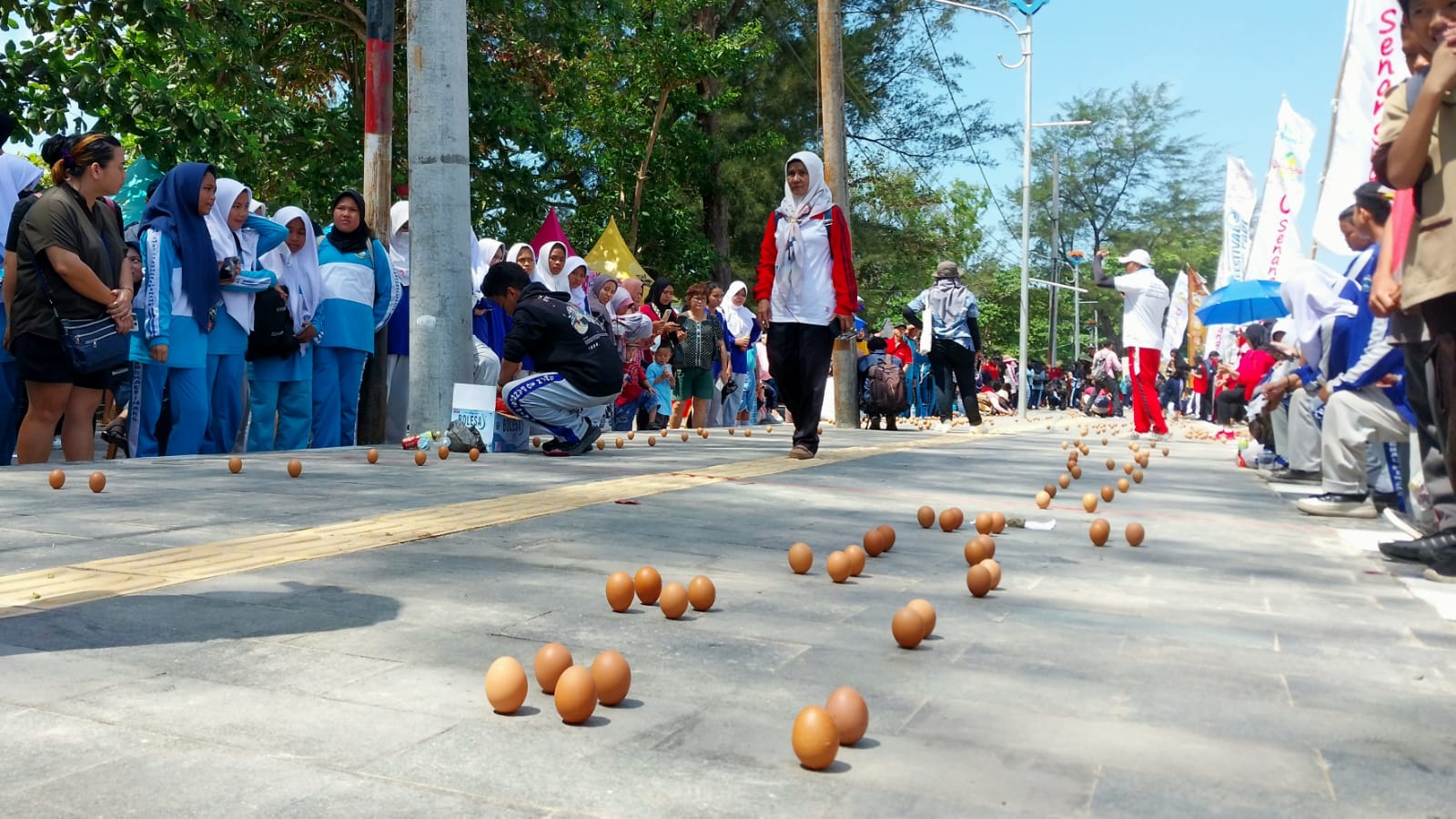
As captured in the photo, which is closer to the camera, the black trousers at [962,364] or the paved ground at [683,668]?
the paved ground at [683,668]

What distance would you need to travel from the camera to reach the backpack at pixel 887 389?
59.1ft

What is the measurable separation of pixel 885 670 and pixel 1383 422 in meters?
5.27

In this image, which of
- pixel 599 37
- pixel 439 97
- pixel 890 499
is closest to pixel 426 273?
pixel 439 97

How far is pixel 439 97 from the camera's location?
10719 millimetres

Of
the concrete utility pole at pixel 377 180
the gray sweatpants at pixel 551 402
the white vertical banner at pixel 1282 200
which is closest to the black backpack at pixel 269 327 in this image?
the concrete utility pole at pixel 377 180

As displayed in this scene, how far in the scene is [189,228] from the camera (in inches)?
377

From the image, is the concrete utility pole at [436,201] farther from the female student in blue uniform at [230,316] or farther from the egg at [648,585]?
the egg at [648,585]

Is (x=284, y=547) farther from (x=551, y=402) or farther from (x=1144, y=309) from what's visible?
(x=1144, y=309)

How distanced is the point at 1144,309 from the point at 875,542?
1198 cm

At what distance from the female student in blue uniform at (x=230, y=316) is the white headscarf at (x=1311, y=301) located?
761 centimetres

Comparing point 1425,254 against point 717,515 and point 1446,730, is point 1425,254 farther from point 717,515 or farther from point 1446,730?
point 717,515

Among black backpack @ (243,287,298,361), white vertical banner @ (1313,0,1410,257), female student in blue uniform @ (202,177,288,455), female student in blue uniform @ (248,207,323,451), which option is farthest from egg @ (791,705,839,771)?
white vertical banner @ (1313,0,1410,257)

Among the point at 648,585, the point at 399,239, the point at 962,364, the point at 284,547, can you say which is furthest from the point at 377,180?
the point at 648,585

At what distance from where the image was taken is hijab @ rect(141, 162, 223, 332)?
9531 millimetres
